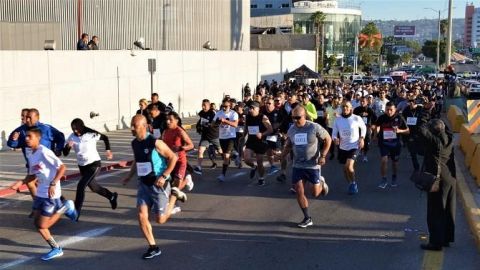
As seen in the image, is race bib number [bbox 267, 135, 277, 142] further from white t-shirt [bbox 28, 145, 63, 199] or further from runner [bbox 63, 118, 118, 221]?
white t-shirt [bbox 28, 145, 63, 199]

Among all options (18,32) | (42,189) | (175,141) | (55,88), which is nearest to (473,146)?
(175,141)

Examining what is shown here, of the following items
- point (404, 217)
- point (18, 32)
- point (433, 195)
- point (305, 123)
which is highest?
point (18, 32)

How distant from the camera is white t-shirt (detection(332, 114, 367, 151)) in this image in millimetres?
11562

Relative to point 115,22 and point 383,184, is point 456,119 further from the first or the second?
point 115,22

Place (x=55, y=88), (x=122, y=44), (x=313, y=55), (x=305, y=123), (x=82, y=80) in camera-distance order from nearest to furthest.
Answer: (x=305, y=123), (x=55, y=88), (x=82, y=80), (x=122, y=44), (x=313, y=55)

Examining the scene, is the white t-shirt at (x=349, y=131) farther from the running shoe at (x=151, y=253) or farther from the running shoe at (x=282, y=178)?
the running shoe at (x=151, y=253)

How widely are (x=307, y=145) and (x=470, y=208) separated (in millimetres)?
2765

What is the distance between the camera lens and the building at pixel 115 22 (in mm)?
24953

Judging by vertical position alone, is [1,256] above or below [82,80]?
below

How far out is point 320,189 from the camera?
9242 mm

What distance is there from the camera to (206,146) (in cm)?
1429

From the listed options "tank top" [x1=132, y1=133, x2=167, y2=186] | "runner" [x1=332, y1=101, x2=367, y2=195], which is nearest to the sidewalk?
"tank top" [x1=132, y1=133, x2=167, y2=186]

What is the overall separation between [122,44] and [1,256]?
24.2 meters

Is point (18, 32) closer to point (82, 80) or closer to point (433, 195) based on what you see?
point (82, 80)
